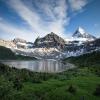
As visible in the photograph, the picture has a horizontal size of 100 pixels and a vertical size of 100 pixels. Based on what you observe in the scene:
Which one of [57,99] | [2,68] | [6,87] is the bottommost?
[57,99]

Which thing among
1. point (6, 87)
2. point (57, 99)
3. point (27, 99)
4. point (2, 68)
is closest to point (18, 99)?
point (27, 99)

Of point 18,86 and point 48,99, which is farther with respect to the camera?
point 18,86

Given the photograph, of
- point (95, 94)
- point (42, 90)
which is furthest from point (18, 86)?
point (95, 94)

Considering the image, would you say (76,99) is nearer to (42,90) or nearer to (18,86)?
(42,90)

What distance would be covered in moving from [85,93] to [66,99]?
147 inches

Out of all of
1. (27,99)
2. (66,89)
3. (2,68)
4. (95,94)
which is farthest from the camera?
(2,68)

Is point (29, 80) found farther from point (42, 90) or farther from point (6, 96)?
point (6, 96)

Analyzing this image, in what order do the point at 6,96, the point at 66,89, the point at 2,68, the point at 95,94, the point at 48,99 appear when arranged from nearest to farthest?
the point at 6,96 → the point at 48,99 → the point at 95,94 → the point at 66,89 → the point at 2,68

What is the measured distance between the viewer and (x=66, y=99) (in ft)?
105

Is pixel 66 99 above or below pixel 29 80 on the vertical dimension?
below

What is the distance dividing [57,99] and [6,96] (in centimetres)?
1121

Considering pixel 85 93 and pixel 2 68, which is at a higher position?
pixel 2 68

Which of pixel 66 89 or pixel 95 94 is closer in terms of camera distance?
pixel 95 94

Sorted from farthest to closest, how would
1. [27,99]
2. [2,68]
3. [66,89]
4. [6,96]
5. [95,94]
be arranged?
1. [2,68]
2. [66,89]
3. [95,94]
4. [27,99]
5. [6,96]
